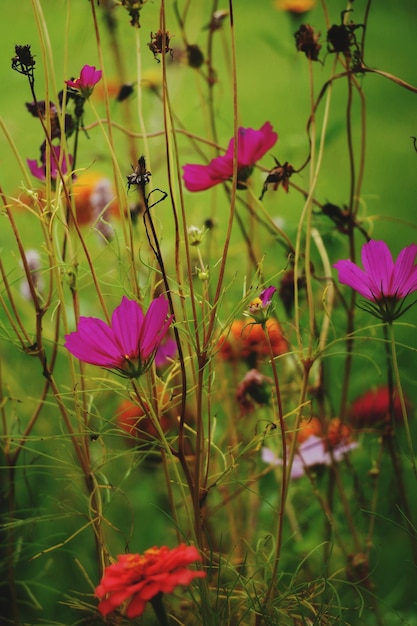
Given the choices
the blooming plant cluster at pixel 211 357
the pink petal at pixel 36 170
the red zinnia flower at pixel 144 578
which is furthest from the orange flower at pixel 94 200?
the red zinnia flower at pixel 144 578

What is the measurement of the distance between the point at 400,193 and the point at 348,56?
1.61ft

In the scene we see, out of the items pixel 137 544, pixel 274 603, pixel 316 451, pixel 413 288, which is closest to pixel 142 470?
Answer: pixel 137 544

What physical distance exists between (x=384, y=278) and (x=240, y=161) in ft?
0.45

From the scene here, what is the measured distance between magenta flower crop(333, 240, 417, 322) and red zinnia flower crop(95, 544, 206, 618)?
175 millimetres

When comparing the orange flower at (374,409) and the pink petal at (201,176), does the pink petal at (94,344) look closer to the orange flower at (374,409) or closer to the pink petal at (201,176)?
the pink petal at (201,176)

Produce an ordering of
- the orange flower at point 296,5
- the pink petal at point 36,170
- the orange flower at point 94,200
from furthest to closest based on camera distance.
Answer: the orange flower at point 94,200 < the orange flower at point 296,5 < the pink petal at point 36,170

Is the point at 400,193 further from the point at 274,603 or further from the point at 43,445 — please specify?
the point at 274,603

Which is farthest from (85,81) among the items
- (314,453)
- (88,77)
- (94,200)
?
(94,200)

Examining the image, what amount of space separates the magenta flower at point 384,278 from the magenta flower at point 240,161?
4.5 inches

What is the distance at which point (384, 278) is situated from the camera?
43 centimetres

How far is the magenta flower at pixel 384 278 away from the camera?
420 mm

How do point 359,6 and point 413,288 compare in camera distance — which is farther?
point 359,6

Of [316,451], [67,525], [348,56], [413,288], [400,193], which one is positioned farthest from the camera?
[400,193]

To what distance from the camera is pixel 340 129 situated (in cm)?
69
